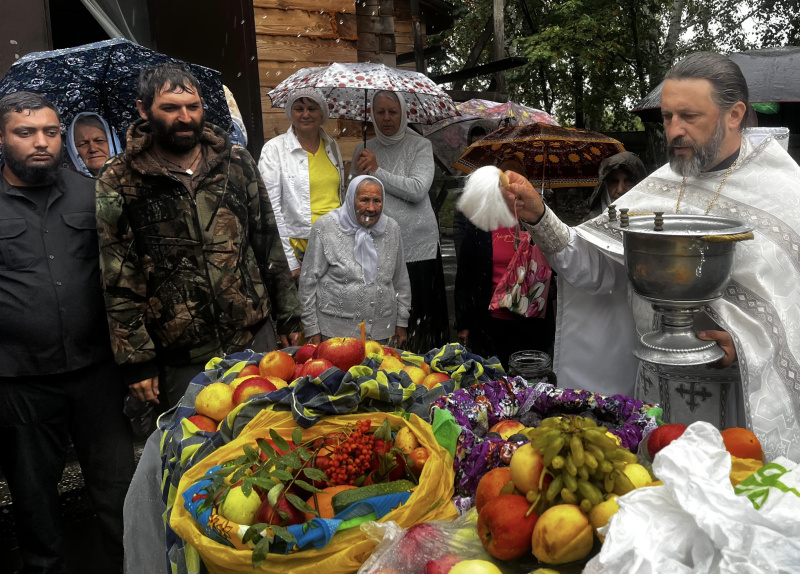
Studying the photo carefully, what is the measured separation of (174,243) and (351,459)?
5.89ft

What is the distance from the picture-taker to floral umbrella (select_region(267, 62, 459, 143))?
508 cm

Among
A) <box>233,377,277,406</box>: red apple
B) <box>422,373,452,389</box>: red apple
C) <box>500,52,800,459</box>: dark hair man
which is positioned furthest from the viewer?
<box>422,373,452,389</box>: red apple

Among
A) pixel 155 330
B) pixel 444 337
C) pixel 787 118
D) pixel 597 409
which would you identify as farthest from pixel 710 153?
pixel 787 118

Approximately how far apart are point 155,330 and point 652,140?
1457 cm

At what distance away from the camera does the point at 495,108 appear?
29.0ft

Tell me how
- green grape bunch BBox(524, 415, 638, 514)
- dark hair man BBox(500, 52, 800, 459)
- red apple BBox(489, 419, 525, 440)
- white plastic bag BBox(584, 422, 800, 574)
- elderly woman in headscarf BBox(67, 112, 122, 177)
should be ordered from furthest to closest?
elderly woman in headscarf BBox(67, 112, 122, 177)
dark hair man BBox(500, 52, 800, 459)
red apple BBox(489, 419, 525, 440)
green grape bunch BBox(524, 415, 638, 514)
white plastic bag BBox(584, 422, 800, 574)

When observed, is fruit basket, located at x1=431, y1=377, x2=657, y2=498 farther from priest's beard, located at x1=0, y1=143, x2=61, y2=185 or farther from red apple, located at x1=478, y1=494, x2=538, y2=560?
priest's beard, located at x1=0, y1=143, x2=61, y2=185

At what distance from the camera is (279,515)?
1.74 meters

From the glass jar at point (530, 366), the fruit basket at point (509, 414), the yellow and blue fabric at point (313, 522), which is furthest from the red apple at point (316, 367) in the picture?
the glass jar at point (530, 366)

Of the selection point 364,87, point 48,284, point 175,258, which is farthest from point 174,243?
point 364,87

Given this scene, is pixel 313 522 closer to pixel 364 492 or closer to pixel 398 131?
pixel 364 492

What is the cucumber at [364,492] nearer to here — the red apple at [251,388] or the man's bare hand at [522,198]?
the red apple at [251,388]

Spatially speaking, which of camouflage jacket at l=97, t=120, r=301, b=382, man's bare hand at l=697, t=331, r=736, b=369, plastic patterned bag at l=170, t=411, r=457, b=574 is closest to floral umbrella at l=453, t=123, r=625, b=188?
camouflage jacket at l=97, t=120, r=301, b=382

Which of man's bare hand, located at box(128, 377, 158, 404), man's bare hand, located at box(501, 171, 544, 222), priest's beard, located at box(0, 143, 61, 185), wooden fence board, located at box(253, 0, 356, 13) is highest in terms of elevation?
wooden fence board, located at box(253, 0, 356, 13)
